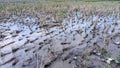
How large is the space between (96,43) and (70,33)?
2253 mm

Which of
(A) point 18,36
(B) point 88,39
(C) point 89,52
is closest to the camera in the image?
(C) point 89,52

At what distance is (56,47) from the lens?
8.74m

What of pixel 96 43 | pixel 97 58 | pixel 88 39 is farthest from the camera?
pixel 88 39

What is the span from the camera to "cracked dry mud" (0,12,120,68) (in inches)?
282

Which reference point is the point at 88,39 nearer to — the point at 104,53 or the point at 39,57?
the point at 104,53

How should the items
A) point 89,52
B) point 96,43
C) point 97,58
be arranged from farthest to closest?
1. point 96,43
2. point 89,52
3. point 97,58

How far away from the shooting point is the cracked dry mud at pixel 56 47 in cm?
716

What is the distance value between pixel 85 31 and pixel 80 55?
3.83 m

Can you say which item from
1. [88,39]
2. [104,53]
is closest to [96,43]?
[88,39]

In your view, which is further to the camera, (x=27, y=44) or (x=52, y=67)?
(x=27, y=44)

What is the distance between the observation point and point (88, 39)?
989cm

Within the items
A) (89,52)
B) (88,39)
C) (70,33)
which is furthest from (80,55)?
(70,33)

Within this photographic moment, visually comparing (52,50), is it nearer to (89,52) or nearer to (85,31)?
(89,52)

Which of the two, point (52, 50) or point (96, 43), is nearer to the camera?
point (52, 50)
